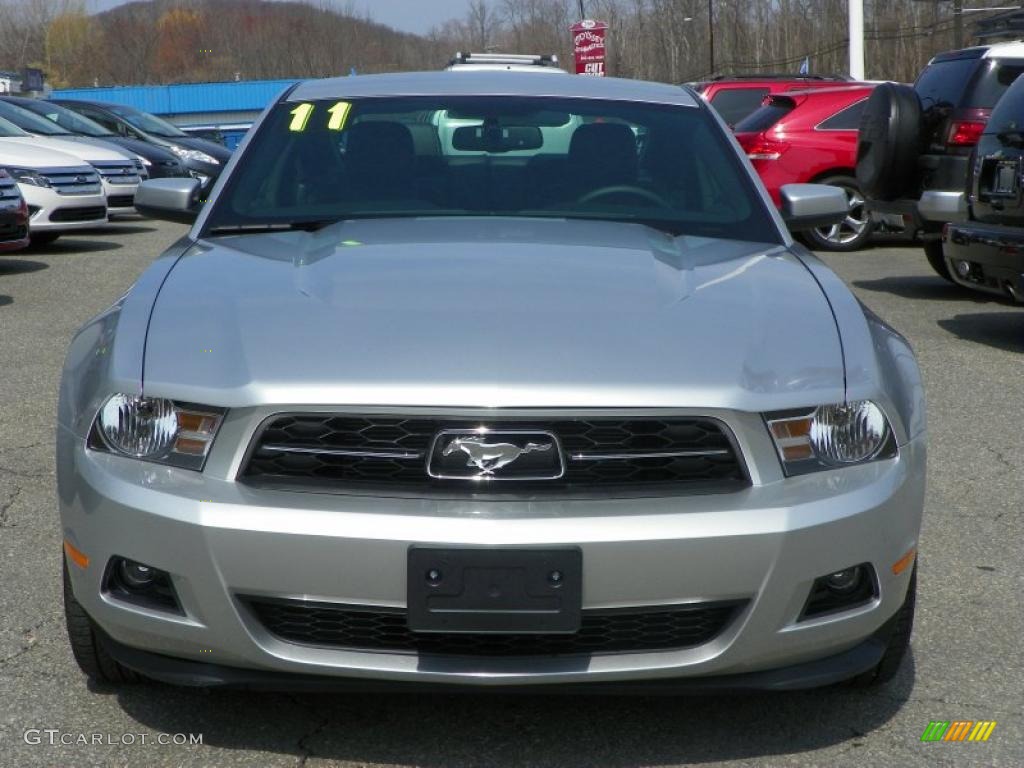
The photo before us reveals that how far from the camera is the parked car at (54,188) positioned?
14297 millimetres

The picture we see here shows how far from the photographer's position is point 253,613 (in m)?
2.79

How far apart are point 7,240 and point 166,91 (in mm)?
70107

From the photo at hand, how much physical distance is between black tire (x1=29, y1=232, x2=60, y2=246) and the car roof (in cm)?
1074

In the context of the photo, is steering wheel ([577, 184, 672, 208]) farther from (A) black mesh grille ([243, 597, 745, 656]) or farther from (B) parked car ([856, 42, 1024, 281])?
(B) parked car ([856, 42, 1024, 281])

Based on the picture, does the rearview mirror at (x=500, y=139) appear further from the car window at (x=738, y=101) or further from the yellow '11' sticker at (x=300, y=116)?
the car window at (x=738, y=101)

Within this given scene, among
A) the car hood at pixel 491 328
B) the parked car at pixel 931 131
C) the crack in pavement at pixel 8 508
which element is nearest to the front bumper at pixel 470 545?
the car hood at pixel 491 328

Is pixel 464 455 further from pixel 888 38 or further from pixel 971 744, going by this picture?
pixel 888 38

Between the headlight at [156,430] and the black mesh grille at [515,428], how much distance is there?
0.38 feet

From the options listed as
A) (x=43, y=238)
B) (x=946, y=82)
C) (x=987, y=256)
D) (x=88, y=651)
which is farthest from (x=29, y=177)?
(x=88, y=651)

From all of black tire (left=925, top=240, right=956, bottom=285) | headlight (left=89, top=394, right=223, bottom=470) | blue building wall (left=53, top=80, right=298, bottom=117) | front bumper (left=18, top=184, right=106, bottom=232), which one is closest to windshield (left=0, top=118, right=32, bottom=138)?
front bumper (left=18, top=184, right=106, bottom=232)

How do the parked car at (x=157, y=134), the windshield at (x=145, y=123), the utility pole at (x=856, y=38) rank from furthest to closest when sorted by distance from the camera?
the utility pole at (x=856, y=38) → the windshield at (x=145, y=123) → the parked car at (x=157, y=134)

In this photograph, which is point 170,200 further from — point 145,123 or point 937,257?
point 145,123

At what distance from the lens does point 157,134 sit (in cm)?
2222

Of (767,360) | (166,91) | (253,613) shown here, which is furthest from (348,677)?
(166,91)
